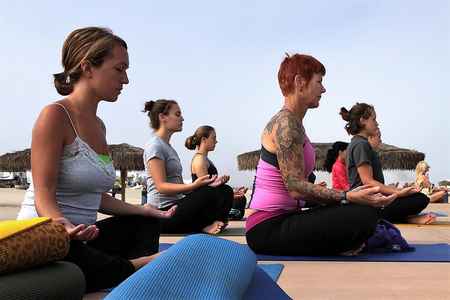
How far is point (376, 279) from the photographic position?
259 cm

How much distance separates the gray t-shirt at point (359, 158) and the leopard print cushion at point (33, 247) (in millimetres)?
3328

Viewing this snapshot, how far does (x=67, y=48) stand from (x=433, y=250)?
2.59m

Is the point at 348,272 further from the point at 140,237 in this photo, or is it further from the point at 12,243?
the point at 12,243

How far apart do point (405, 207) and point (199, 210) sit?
2.29 metres

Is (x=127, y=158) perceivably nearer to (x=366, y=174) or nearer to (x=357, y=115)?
(x=357, y=115)

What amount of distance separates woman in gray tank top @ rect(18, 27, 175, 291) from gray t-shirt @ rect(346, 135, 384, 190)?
2768 millimetres

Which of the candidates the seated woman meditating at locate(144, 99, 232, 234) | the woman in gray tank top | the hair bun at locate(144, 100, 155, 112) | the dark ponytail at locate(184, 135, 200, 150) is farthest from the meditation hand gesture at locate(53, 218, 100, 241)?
the dark ponytail at locate(184, 135, 200, 150)

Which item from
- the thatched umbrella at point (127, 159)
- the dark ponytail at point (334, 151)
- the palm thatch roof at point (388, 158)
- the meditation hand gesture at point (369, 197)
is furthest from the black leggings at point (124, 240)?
the thatched umbrella at point (127, 159)

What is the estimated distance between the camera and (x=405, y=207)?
5871 mm

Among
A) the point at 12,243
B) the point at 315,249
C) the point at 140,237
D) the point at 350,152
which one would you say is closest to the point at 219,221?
the point at 350,152

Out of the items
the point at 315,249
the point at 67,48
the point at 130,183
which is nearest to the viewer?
the point at 67,48

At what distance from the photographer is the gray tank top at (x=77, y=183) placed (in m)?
2.25

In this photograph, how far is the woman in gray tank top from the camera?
7.06 feet

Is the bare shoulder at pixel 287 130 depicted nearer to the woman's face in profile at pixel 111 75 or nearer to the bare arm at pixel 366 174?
the woman's face in profile at pixel 111 75
